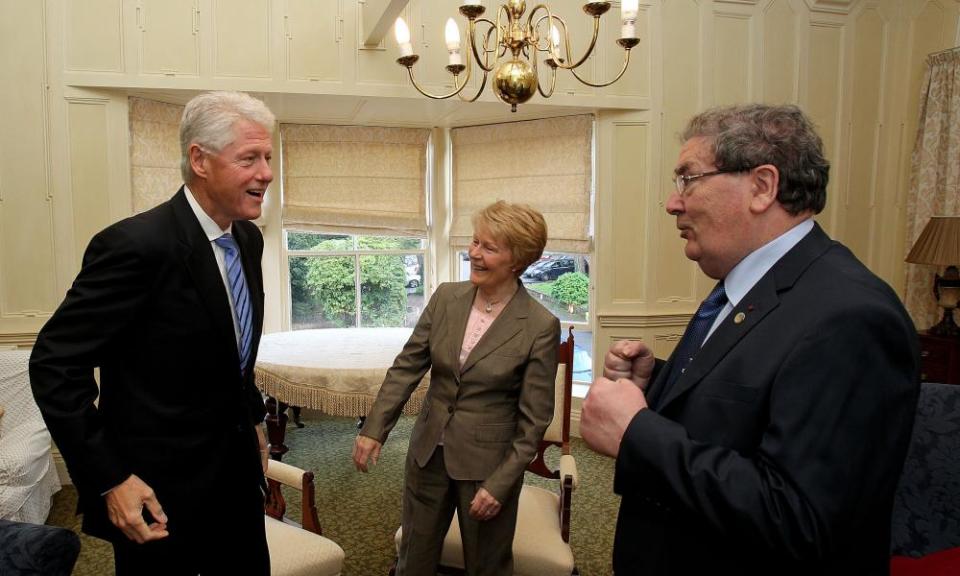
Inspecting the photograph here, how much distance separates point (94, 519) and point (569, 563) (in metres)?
1.38

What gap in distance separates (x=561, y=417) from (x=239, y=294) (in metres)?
1.50

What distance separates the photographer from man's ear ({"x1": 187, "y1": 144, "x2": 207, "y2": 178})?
1.52m

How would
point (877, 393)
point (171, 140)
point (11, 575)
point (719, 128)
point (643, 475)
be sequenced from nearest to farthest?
point (877, 393) < point (643, 475) < point (719, 128) < point (11, 575) < point (171, 140)

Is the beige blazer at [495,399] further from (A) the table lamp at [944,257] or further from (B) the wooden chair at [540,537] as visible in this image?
(A) the table lamp at [944,257]

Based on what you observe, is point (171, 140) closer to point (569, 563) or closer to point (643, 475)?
point (569, 563)

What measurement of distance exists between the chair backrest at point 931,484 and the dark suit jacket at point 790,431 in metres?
1.08

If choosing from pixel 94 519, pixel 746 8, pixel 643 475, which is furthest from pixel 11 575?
pixel 746 8

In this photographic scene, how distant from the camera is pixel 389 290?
5.33 meters

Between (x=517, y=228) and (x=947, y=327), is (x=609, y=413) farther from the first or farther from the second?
(x=947, y=327)

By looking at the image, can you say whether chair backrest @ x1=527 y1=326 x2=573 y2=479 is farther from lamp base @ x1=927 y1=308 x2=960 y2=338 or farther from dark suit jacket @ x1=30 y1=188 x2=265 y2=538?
lamp base @ x1=927 y1=308 x2=960 y2=338

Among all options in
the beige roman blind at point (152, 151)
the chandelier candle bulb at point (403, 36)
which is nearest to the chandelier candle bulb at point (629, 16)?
the chandelier candle bulb at point (403, 36)

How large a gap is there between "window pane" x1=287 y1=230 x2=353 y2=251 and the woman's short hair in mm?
3243

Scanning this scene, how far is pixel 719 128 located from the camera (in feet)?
3.78

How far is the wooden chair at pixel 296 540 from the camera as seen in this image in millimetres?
2029
